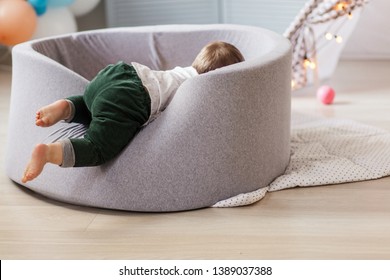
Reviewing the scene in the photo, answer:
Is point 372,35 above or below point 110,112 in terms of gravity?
below

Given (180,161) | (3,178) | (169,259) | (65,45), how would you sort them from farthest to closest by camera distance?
(65,45)
(3,178)
(180,161)
(169,259)

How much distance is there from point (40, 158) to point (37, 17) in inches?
89.4

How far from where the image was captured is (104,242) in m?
2.04

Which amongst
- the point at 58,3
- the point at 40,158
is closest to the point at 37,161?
the point at 40,158

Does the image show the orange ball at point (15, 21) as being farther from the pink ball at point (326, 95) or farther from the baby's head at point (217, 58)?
the baby's head at point (217, 58)

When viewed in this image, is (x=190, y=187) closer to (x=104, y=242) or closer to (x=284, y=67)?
(x=104, y=242)

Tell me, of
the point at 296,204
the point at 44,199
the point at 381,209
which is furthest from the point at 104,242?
the point at 381,209

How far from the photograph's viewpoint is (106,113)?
2197mm

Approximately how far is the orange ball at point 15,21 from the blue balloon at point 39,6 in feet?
0.16

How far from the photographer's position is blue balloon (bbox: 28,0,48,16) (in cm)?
408

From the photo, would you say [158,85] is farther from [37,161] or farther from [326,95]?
[326,95]

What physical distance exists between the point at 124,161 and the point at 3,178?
0.60 metres

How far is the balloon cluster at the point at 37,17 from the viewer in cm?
395

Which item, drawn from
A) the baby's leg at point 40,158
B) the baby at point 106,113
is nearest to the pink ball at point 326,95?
the baby at point 106,113
